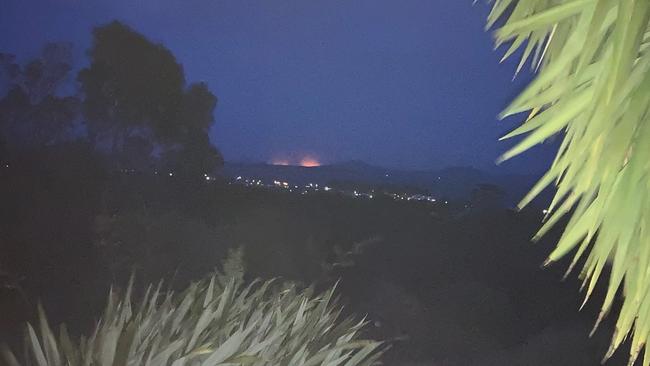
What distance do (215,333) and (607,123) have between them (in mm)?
709

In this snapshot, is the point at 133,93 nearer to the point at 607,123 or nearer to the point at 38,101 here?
the point at 38,101

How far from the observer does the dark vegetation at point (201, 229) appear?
1.21m

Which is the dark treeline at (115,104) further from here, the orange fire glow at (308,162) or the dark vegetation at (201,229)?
the orange fire glow at (308,162)

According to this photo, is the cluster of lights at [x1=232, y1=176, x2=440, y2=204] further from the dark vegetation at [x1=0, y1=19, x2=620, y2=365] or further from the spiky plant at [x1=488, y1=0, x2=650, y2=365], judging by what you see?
the spiky plant at [x1=488, y1=0, x2=650, y2=365]

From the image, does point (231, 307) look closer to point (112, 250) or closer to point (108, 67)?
point (112, 250)

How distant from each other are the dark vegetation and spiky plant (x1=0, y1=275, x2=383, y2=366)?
0.04 metres

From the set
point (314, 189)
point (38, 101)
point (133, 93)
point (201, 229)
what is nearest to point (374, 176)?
point (314, 189)

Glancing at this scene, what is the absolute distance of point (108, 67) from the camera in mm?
1210

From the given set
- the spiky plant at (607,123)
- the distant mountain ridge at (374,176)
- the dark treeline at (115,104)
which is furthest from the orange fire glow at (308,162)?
the spiky plant at (607,123)

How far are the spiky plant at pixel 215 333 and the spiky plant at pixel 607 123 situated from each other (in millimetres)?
526

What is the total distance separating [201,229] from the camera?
1.22 metres

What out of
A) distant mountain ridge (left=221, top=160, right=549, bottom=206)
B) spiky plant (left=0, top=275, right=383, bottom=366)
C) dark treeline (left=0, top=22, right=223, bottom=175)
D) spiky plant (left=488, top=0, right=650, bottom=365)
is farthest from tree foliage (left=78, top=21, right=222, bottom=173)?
spiky plant (left=488, top=0, right=650, bottom=365)

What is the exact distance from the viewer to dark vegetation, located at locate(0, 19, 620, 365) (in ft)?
3.97

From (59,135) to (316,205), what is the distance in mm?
491
